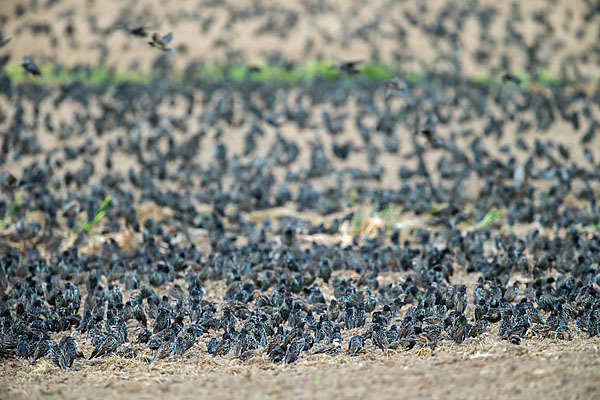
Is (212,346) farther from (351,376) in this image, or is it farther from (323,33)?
(323,33)

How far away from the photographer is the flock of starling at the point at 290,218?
4730 mm

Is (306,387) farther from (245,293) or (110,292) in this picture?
(110,292)

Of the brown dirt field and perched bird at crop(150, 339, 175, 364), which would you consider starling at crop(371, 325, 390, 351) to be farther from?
perched bird at crop(150, 339, 175, 364)

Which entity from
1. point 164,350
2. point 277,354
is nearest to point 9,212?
point 164,350

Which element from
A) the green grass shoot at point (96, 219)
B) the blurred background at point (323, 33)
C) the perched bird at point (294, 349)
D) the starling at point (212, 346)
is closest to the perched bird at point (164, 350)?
the starling at point (212, 346)

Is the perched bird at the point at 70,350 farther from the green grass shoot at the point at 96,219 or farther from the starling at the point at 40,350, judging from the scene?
the green grass shoot at the point at 96,219

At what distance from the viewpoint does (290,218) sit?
287 inches

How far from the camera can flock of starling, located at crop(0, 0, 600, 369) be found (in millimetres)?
4730

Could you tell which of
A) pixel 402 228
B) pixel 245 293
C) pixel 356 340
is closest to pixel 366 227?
pixel 402 228

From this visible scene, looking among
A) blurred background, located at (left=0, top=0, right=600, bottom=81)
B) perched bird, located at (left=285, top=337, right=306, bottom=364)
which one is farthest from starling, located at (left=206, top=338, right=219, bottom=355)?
blurred background, located at (left=0, top=0, right=600, bottom=81)

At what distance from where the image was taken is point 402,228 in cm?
715

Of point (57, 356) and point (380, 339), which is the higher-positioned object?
point (380, 339)

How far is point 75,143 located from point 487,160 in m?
6.00

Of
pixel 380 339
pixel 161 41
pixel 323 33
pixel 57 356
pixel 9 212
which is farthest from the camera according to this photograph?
pixel 323 33
